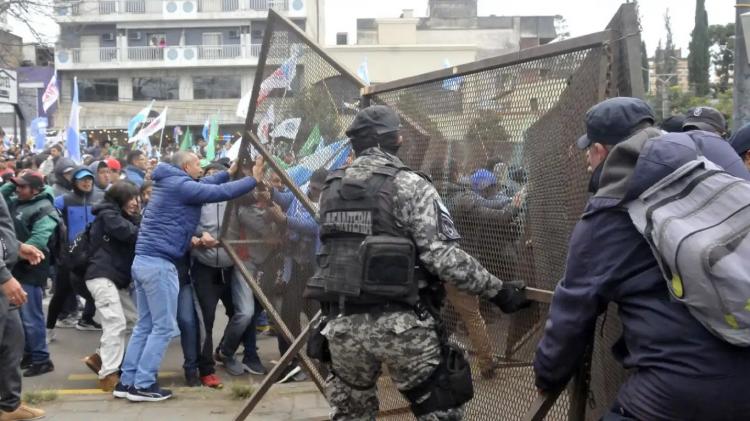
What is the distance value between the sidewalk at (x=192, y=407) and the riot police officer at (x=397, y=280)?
236 centimetres

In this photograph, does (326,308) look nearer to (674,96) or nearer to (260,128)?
(260,128)

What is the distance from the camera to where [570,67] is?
3309mm

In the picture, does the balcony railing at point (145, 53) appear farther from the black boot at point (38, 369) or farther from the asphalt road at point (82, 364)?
the black boot at point (38, 369)

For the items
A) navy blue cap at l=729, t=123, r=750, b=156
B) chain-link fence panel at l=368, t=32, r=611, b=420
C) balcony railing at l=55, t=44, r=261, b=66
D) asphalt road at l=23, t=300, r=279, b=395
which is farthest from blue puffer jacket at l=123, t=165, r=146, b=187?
balcony railing at l=55, t=44, r=261, b=66

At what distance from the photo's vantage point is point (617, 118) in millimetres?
2803

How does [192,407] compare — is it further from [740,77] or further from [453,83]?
[740,77]

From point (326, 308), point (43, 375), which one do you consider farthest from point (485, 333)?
point (43, 375)

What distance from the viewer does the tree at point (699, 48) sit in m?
38.5

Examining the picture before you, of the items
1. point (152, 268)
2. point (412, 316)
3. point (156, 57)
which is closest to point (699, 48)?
point (156, 57)

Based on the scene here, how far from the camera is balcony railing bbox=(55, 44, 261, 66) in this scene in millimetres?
56344

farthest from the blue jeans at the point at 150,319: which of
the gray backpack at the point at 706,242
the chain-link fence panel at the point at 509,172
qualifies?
the gray backpack at the point at 706,242

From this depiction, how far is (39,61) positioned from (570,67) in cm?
5697

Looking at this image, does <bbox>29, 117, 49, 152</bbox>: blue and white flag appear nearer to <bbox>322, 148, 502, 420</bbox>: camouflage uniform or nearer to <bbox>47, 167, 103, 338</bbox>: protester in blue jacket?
<bbox>47, 167, 103, 338</bbox>: protester in blue jacket

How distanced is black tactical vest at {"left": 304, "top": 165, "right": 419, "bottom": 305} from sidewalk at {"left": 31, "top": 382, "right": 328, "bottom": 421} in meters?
2.45
